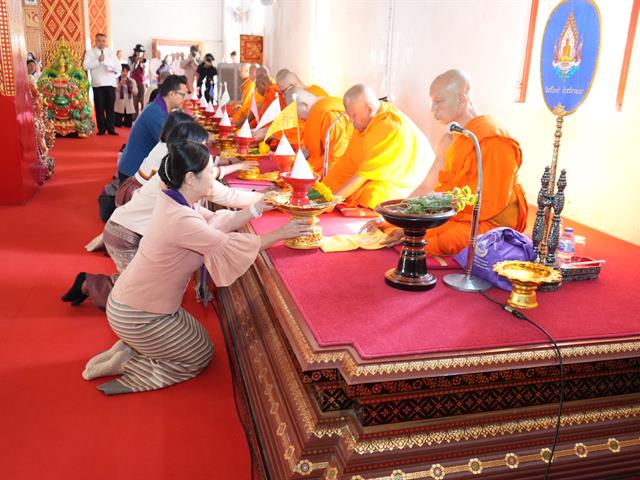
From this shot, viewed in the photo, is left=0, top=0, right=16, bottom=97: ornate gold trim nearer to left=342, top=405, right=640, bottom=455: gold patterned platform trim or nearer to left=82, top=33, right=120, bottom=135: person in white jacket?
left=342, top=405, right=640, bottom=455: gold patterned platform trim

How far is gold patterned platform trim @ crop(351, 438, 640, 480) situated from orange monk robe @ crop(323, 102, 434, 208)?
78.4 inches

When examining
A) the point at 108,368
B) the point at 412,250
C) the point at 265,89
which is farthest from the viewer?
the point at 265,89

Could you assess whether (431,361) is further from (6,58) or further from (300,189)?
(6,58)

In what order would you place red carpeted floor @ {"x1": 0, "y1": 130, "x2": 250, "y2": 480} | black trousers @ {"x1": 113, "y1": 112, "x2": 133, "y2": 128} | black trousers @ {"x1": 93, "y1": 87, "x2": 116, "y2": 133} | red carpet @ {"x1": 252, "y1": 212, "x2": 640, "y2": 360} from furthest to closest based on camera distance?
1. black trousers @ {"x1": 113, "y1": 112, "x2": 133, "y2": 128}
2. black trousers @ {"x1": 93, "y1": 87, "x2": 116, "y2": 133}
3. red carpeted floor @ {"x1": 0, "y1": 130, "x2": 250, "y2": 480}
4. red carpet @ {"x1": 252, "y1": 212, "x2": 640, "y2": 360}

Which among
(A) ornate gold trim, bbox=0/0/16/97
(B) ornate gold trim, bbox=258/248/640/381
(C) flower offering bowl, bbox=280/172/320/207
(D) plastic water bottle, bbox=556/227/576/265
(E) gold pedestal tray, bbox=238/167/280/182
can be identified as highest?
(A) ornate gold trim, bbox=0/0/16/97

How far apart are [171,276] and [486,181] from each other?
1.47 m

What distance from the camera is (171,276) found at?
259cm

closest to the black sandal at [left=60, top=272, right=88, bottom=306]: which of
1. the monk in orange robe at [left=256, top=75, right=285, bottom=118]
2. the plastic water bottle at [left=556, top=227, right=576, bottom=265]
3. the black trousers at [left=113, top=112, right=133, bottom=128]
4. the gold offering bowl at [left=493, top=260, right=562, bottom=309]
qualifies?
the gold offering bowl at [left=493, top=260, right=562, bottom=309]

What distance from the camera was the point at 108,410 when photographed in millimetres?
2461

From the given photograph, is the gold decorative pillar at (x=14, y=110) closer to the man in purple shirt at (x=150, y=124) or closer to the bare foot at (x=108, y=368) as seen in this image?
the man in purple shirt at (x=150, y=124)

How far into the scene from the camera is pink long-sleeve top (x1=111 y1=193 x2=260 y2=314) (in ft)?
7.98

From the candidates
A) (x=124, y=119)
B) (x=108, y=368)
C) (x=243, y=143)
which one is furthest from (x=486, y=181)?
(x=124, y=119)

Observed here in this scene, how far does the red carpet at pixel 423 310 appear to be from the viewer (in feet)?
6.33

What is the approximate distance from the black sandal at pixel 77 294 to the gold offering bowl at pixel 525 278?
2.32 meters
